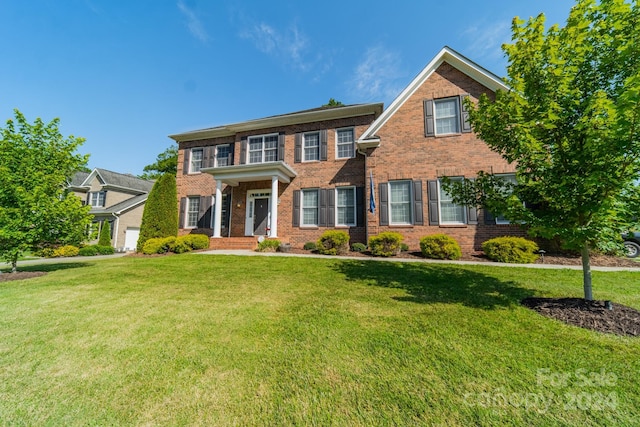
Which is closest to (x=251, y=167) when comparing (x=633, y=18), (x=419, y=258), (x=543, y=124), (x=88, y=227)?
(x=88, y=227)

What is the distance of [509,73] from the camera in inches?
172

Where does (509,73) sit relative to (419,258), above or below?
above

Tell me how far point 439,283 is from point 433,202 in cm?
578

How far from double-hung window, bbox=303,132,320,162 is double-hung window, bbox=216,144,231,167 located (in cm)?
508

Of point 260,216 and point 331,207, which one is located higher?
point 331,207

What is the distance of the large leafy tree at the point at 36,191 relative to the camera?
23.2ft

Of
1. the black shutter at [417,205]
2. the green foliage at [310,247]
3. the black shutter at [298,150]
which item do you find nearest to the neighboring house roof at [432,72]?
the black shutter at [417,205]

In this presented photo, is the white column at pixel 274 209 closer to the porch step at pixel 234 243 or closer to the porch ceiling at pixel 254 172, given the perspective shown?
the porch ceiling at pixel 254 172

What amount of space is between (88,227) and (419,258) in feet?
36.8

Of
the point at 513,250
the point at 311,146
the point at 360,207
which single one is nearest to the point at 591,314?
the point at 513,250

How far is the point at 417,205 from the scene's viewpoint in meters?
10.9

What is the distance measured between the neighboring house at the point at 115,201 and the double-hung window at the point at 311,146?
54.7 feet

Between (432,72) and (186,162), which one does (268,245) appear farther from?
(432,72)

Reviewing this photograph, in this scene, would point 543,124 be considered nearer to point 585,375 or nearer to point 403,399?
point 585,375
